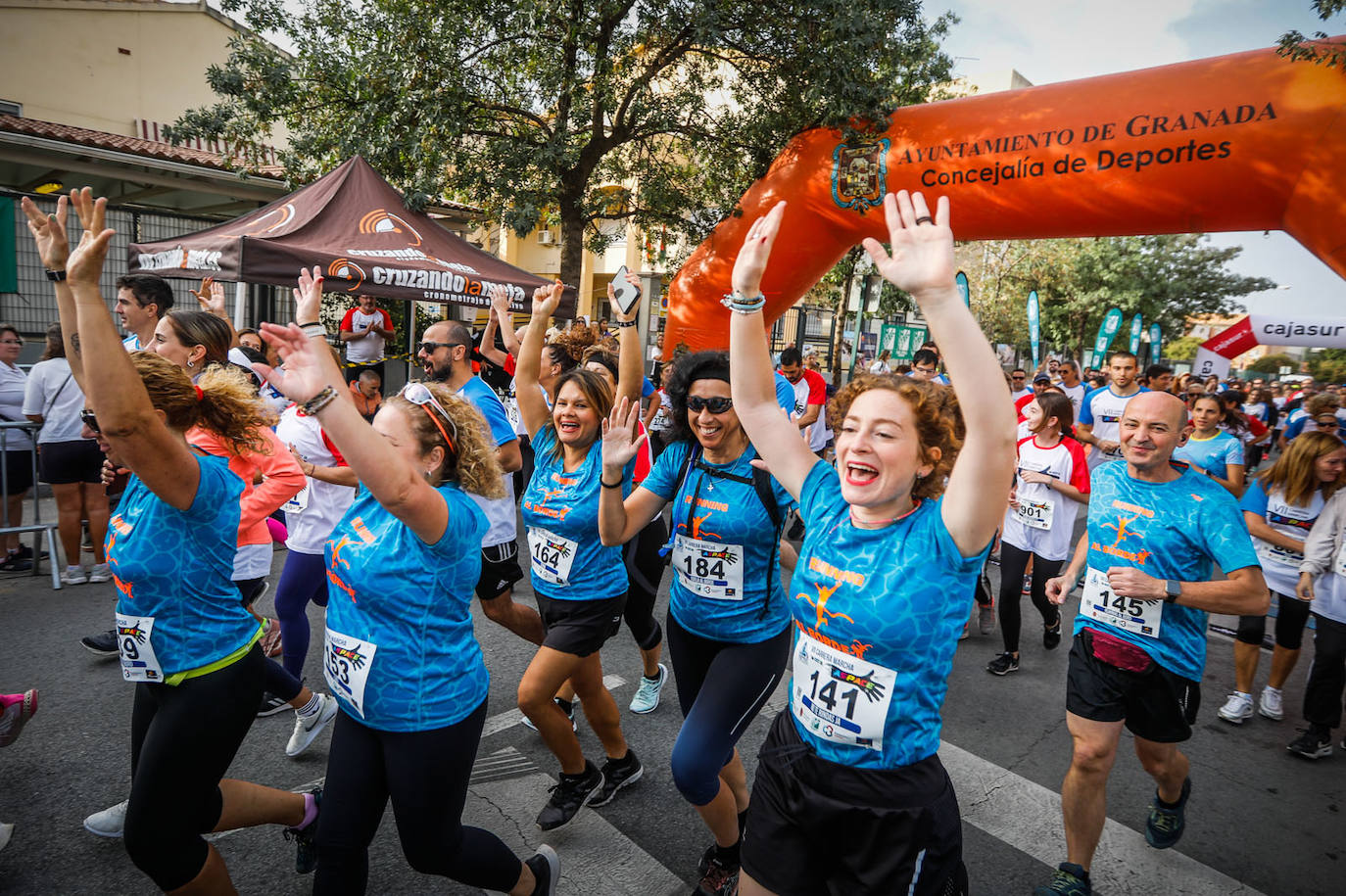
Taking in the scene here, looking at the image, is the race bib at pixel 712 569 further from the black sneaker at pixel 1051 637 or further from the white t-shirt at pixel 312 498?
the black sneaker at pixel 1051 637

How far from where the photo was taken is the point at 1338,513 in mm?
3951

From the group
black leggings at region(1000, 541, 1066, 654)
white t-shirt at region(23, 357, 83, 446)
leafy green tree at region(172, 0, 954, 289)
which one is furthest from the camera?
leafy green tree at region(172, 0, 954, 289)

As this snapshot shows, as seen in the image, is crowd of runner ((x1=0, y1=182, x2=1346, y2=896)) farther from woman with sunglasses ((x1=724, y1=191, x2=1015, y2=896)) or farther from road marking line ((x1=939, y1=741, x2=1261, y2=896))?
road marking line ((x1=939, y1=741, x2=1261, y2=896))

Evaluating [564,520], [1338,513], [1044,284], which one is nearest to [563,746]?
[564,520]

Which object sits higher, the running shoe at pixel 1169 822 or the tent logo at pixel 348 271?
the tent logo at pixel 348 271

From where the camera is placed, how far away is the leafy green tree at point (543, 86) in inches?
311

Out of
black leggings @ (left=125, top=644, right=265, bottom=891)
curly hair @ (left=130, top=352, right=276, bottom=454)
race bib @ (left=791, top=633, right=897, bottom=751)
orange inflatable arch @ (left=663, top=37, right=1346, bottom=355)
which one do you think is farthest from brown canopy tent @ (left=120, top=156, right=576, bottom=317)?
race bib @ (left=791, top=633, right=897, bottom=751)

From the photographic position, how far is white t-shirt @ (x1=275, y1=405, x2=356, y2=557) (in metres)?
3.78

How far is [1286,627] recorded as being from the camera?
4328 millimetres

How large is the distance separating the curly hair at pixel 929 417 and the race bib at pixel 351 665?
152 cm

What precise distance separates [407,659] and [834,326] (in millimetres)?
16079

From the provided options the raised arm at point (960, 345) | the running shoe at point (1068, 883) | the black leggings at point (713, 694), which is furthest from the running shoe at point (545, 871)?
the raised arm at point (960, 345)

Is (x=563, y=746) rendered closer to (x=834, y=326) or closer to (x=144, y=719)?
(x=144, y=719)

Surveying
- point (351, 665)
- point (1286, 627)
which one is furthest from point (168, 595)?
point (1286, 627)
